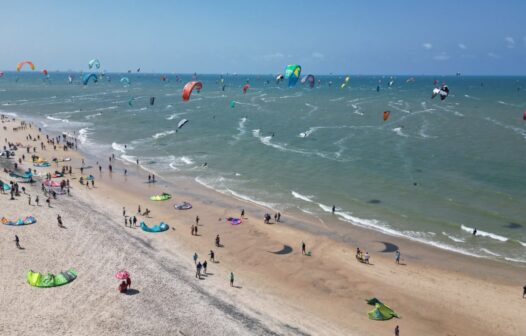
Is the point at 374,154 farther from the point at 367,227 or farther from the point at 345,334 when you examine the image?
the point at 345,334

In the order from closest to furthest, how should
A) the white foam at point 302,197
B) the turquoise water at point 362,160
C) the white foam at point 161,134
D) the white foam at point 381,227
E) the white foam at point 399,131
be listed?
1. the white foam at point 381,227
2. the turquoise water at point 362,160
3. the white foam at point 302,197
4. the white foam at point 399,131
5. the white foam at point 161,134

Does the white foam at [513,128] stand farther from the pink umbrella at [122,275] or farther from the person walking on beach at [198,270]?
the pink umbrella at [122,275]

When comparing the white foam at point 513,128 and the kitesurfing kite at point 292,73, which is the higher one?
the kitesurfing kite at point 292,73

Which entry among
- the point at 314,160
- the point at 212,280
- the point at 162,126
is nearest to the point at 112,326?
the point at 212,280

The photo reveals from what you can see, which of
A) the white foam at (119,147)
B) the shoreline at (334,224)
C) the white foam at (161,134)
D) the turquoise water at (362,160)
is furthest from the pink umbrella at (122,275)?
the white foam at (161,134)

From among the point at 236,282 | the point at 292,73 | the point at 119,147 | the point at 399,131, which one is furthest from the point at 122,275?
the point at 399,131

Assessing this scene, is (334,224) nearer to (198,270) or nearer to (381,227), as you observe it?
(381,227)
